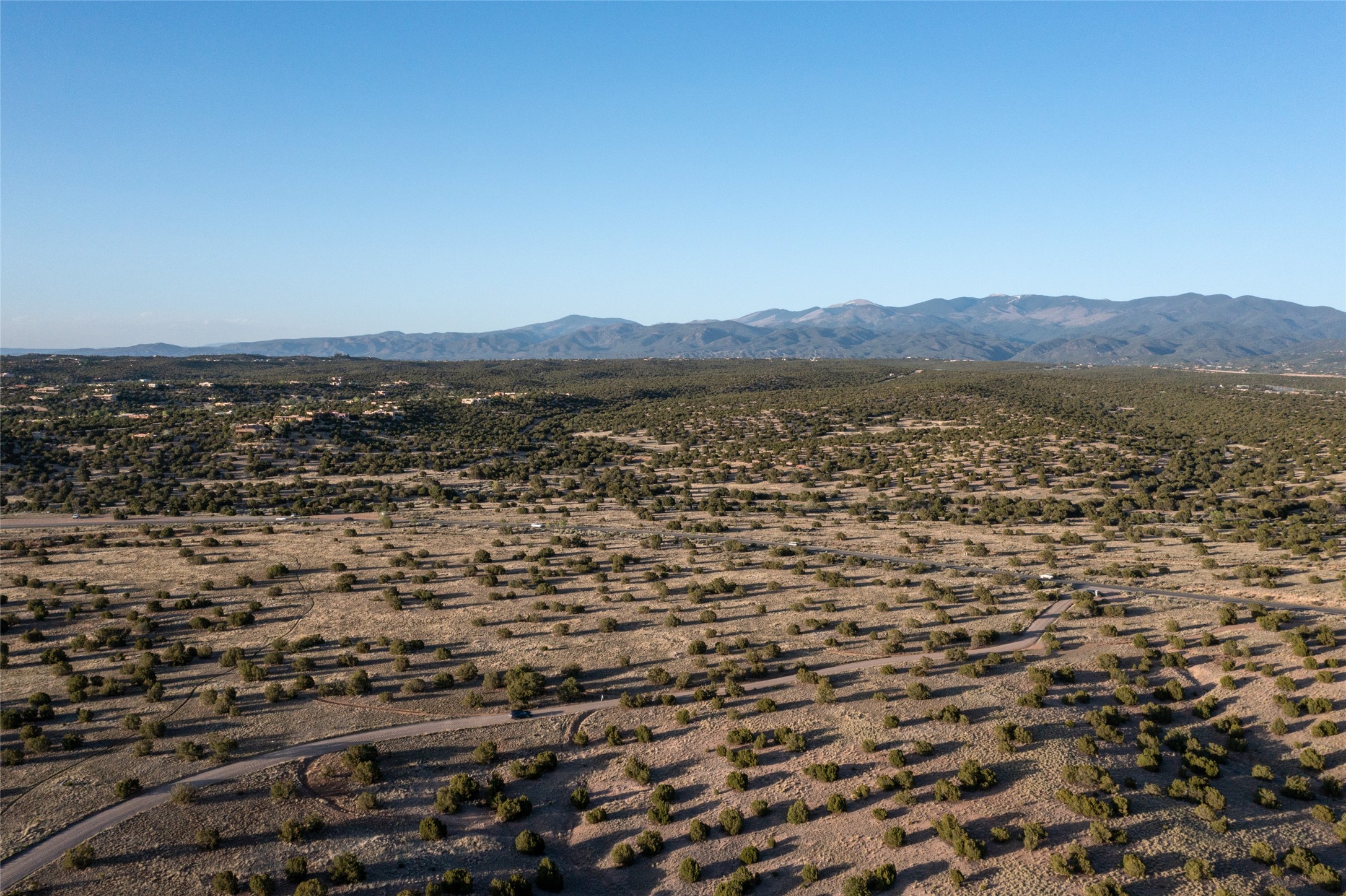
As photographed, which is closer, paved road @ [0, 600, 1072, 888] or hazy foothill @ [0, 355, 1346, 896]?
paved road @ [0, 600, 1072, 888]

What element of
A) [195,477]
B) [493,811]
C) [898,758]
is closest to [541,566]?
[493,811]

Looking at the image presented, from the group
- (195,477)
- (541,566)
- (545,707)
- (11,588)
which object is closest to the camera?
(545,707)

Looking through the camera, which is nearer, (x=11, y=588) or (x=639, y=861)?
(x=639, y=861)

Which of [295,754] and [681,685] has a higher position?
[681,685]

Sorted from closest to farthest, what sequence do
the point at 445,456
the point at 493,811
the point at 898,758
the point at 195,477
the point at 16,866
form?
the point at 16,866 → the point at 493,811 → the point at 898,758 → the point at 195,477 → the point at 445,456

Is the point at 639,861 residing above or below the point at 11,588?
below

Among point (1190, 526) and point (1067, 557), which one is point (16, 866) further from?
point (1190, 526)
